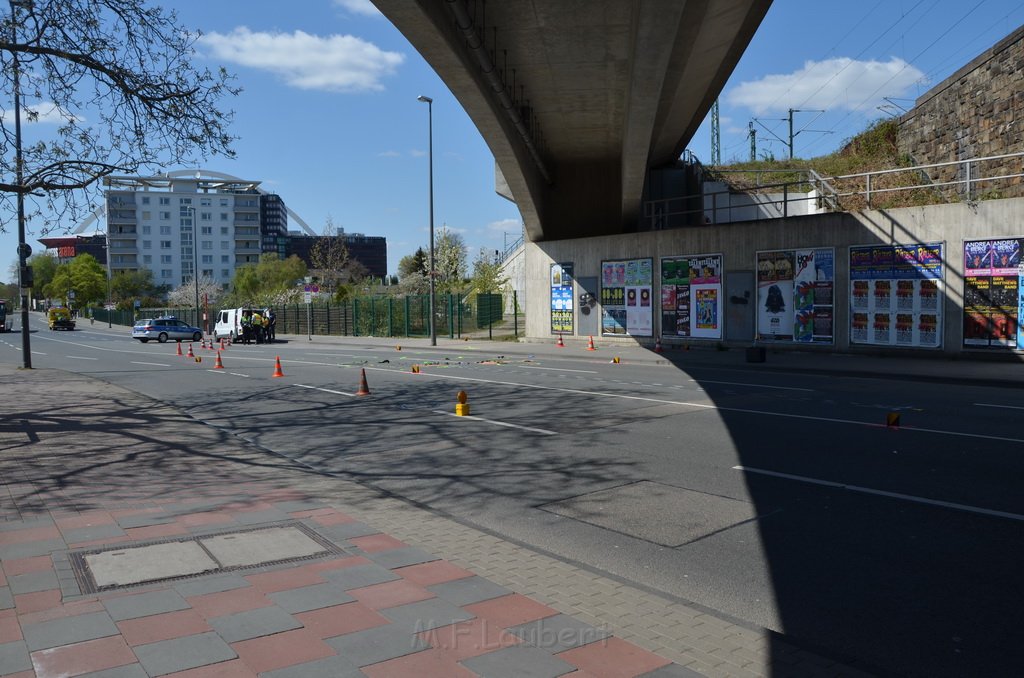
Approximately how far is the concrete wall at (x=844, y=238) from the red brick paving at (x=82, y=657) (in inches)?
839

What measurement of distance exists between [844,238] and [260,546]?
2067 centimetres

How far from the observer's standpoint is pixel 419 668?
3.63 m

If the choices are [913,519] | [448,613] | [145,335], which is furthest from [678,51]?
[145,335]

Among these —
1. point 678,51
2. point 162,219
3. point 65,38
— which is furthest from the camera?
point 162,219

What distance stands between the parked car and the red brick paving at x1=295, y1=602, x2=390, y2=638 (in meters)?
46.7

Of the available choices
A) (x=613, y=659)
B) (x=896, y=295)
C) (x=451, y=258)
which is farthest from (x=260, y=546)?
(x=451, y=258)

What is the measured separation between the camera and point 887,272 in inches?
841

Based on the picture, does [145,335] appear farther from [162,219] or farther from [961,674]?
[162,219]

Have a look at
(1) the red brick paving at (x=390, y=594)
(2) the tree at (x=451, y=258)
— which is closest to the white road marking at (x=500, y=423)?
(1) the red brick paving at (x=390, y=594)

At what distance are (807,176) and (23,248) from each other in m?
32.6

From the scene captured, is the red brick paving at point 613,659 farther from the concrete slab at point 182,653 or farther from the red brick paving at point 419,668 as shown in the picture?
the concrete slab at point 182,653

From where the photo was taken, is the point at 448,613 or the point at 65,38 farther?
the point at 65,38

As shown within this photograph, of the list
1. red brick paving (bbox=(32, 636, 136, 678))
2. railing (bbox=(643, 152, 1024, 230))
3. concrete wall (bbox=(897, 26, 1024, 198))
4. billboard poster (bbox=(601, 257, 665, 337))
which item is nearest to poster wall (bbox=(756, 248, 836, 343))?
railing (bbox=(643, 152, 1024, 230))

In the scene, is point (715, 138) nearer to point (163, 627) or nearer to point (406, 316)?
point (406, 316)
